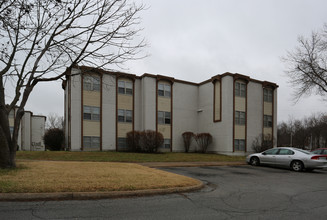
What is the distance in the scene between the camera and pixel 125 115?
2561 cm

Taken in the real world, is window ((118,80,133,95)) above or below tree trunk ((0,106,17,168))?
above

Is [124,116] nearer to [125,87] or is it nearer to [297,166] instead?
[125,87]

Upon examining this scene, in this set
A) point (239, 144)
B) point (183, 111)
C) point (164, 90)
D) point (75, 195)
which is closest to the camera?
point (75, 195)

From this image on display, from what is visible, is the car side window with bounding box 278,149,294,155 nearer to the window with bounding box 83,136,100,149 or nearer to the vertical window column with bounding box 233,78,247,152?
the vertical window column with bounding box 233,78,247,152

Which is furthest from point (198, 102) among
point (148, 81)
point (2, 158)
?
point (2, 158)

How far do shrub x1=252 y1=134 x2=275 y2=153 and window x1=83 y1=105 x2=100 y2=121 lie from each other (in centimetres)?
1628

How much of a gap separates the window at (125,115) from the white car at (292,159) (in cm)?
1322

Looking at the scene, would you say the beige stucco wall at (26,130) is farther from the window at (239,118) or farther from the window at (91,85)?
the window at (239,118)

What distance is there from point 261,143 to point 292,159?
12.7 meters

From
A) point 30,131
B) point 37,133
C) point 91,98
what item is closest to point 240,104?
point 91,98

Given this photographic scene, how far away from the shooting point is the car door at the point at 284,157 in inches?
583

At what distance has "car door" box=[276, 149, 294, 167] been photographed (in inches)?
583

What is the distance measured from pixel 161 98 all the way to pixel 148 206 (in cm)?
2131

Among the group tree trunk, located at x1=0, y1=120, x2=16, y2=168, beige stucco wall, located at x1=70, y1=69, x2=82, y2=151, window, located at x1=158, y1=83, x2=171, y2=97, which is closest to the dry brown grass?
tree trunk, located at x1=0, y1=120, x2=16, y2=168
